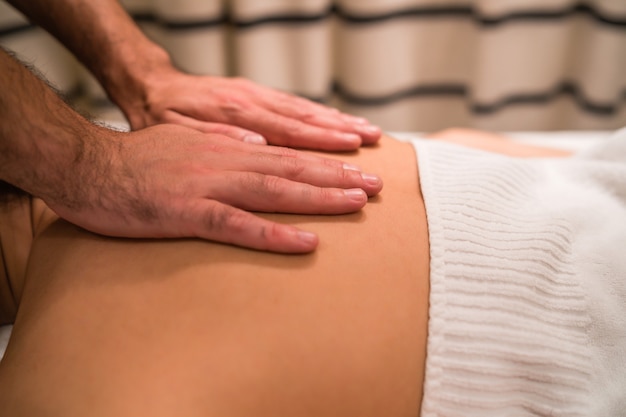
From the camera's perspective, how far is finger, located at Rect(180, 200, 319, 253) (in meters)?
0.71

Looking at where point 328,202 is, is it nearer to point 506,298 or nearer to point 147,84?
point 506,298

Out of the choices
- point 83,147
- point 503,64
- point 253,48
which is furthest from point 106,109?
point 503,64

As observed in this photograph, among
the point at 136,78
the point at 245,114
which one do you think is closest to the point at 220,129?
the point at 245,114

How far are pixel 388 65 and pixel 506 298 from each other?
122cm

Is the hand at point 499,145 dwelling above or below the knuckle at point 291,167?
below

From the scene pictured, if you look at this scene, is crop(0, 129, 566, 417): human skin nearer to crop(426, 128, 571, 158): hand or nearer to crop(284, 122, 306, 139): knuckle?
crop(284, 122, 306, 139): knuckle

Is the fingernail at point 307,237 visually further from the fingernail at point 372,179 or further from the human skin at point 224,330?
the fingernail at point 372,179

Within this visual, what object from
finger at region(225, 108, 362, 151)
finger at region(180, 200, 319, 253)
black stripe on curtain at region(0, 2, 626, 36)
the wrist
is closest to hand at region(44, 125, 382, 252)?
finger at region(180, 200, 319, 253)

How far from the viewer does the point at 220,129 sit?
0.99 m

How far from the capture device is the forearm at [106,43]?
1.16m

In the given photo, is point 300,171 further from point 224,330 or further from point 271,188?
point 224,330

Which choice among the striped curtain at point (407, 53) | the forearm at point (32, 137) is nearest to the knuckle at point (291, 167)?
the forearm at point (32, 137)

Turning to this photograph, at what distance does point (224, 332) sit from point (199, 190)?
0.69 feet

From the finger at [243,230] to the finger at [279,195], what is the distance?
0.11ft
